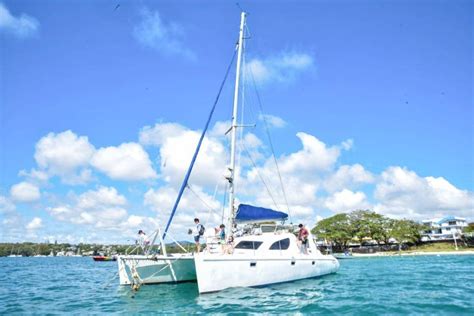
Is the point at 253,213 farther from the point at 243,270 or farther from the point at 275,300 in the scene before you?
the point at 275,300

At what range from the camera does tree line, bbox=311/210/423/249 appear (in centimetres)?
7294

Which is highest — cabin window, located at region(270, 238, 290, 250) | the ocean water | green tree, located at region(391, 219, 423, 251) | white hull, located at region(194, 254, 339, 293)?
green tree, located at region(391, 219, 423, 251)

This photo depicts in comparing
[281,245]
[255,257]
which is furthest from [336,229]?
[255,257]

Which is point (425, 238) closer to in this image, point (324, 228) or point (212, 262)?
point (324, 228)

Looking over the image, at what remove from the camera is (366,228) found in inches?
2923

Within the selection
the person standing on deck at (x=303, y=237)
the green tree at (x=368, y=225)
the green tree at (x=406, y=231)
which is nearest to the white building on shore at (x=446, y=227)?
the green tree at (x=406, y=231)

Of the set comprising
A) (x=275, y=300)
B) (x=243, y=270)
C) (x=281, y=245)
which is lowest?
(x=275, y=300)

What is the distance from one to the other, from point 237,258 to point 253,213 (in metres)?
4.01

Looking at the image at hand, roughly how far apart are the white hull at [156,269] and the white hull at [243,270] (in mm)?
2825

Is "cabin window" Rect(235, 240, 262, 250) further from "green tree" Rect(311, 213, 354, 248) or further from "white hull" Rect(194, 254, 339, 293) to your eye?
"green tree" Rect(311, 213, 354, 248)

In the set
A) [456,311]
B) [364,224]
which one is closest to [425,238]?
[364,224]

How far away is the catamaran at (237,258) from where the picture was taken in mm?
14734

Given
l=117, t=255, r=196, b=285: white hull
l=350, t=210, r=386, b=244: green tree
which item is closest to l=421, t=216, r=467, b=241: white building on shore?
l=350, t=210, r=386, b=244: green tree

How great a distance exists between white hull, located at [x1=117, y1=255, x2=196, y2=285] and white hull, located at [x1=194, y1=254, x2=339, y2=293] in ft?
9.27
